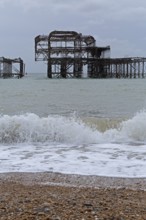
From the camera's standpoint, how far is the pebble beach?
401 centimetres

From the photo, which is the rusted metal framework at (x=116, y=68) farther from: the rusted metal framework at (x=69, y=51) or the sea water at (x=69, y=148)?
the sea water at (x=69, y=148)

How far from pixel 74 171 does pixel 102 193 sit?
4.68 ft

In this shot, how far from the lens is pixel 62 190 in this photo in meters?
5.10

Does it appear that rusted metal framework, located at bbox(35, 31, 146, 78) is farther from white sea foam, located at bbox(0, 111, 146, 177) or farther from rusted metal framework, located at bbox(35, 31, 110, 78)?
white sea foam, located at bbox(0, 111, 146, 177)

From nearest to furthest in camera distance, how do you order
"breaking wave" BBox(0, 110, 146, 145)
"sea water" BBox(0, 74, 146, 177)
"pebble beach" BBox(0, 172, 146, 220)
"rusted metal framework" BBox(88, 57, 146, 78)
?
"pebble beach" BBox(0, 172, 146, 220) → "sea water" BBox(0, 74, 146, 177) → "breaking wave" BBox(0, 110, 146, 145) → "rusted metal framework" BBox(88, 57, 146, 78)

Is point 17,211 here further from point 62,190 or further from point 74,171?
point 74,171

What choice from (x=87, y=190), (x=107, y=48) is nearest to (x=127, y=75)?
(x=107, y=48)

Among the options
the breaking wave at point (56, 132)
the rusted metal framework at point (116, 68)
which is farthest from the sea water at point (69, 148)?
the rusted metal framework at point (116, 68)

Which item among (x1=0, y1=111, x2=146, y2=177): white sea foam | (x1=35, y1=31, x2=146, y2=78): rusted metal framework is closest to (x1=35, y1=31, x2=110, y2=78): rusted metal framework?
(x1=35, y1=31, x2=146, y2=78): rusted metal framework

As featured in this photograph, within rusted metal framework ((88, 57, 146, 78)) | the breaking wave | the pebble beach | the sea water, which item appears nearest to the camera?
the pebble beach

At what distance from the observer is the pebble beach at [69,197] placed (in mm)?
4008

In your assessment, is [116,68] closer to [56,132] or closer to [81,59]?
[81,59]

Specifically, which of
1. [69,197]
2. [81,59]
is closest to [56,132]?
[69,197]

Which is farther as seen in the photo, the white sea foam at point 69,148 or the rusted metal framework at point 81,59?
the rusted metal framework at point 81,59
